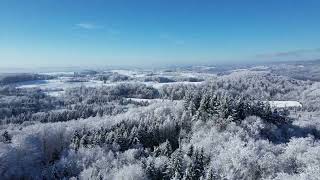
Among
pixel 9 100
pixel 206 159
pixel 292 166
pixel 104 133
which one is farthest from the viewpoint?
pixel 9 100

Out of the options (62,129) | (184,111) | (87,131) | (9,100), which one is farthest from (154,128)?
(9,100)

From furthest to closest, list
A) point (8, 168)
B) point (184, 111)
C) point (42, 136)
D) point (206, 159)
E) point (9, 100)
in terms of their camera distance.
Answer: point (9, 100)
point (184, 111)
point (42, 136)
point (8, 168)
point (206, 159)

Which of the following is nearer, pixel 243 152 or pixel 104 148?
pixel 243 152

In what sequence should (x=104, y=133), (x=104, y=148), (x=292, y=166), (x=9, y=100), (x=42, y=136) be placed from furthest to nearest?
(x=9, y=100) → (x=42, y=136) → (x=104, y=133) → (x=104, y=148) → (x=292, y=166)

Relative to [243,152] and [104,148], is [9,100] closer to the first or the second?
[104,148]

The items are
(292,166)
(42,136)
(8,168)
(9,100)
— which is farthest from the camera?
(9,100)

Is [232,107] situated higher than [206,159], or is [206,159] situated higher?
[232,107]

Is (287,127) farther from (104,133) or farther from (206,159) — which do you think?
(104,133)

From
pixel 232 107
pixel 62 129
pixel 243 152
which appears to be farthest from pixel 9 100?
pixel 243 152

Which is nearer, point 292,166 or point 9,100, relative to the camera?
point 292,166

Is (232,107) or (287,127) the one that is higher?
(232,107)
